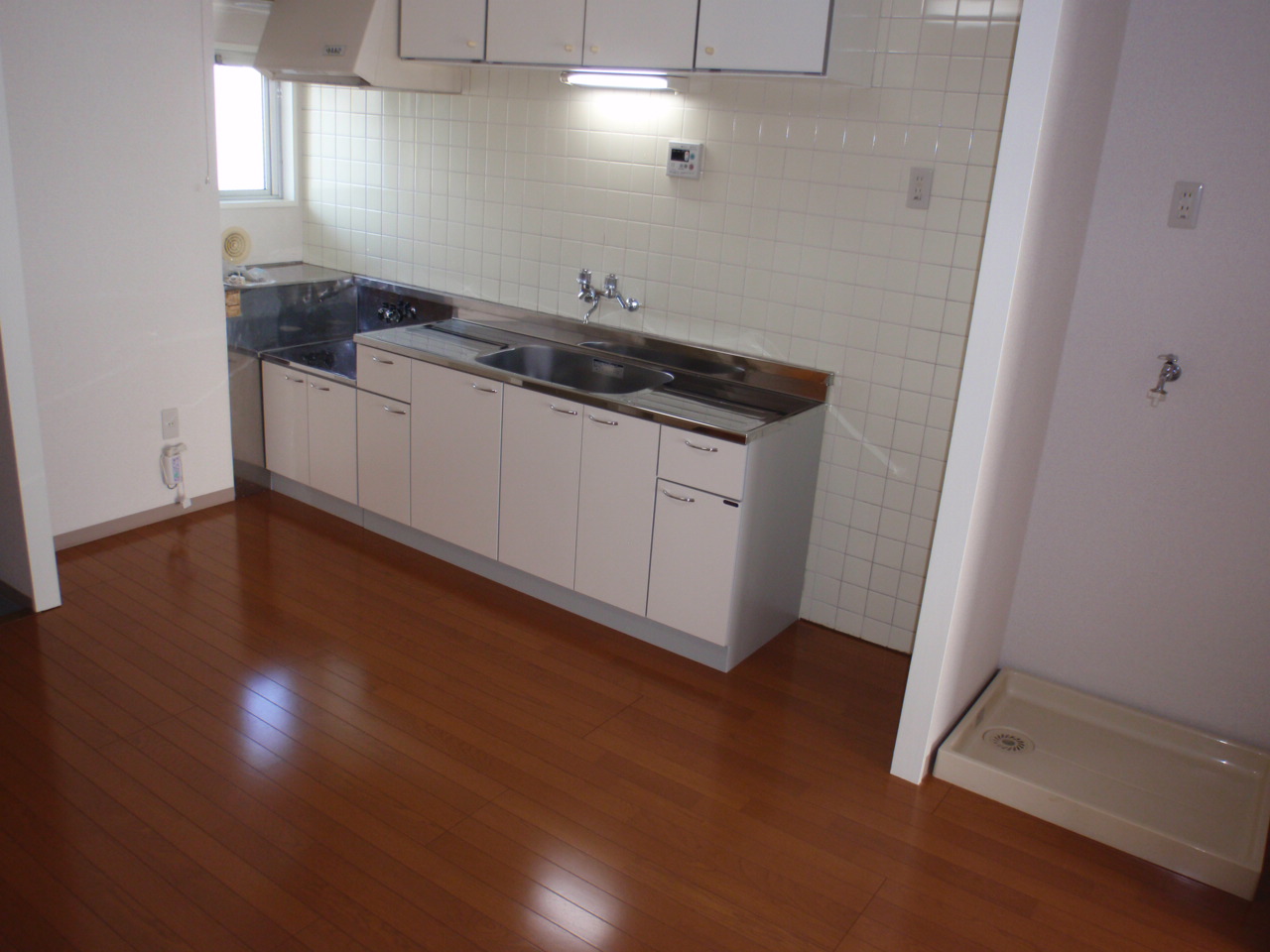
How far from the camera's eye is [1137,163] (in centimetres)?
290

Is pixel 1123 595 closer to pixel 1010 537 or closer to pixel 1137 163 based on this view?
pixel 1010 537

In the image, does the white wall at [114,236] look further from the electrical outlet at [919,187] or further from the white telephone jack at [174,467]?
the electrical outlet at [919,187]

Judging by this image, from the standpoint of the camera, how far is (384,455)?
409 cm

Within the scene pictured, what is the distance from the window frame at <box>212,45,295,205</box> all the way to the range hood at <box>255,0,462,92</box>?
0.47m

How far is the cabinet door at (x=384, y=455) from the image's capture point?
4020mm

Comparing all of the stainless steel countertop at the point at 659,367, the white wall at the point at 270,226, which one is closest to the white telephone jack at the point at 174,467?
the stainless steel countertop at the point at 659,367

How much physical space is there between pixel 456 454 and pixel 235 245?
170cm

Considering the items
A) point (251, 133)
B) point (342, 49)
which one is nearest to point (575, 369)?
point (342, 49)

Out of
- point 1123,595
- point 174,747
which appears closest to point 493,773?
point 174,747

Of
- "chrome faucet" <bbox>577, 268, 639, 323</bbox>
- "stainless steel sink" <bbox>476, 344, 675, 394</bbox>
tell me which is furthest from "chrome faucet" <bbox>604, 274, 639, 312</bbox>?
"stainless steel sink" <bbox>476, 344, 675, 394</bbox>

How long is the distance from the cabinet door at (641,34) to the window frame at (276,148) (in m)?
2.04

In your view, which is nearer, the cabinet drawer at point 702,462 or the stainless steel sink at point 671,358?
the cabinet drawer at point 702,462

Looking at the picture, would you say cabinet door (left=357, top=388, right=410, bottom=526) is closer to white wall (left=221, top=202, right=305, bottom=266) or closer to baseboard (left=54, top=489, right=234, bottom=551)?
baseboard (left=54, top=489, right=234, bottom=551)

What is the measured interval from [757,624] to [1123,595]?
3.86 feet
